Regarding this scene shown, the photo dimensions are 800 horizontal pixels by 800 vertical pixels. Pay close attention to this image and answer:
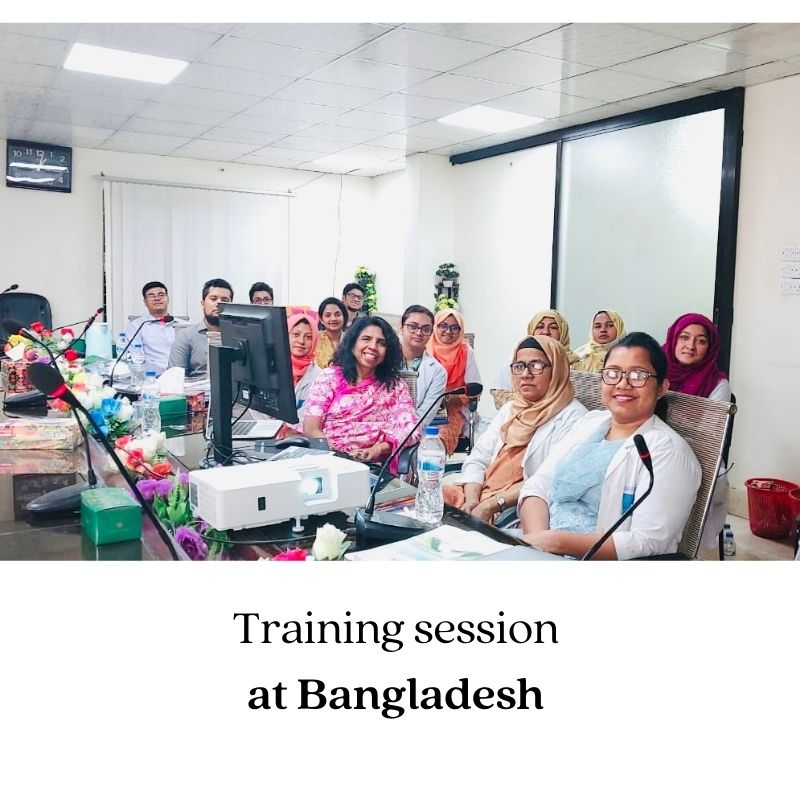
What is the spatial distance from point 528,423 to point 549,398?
105 millimetres

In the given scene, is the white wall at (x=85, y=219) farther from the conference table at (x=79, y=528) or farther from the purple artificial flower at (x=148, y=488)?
the purple artificial flower at (x=148, y=488)

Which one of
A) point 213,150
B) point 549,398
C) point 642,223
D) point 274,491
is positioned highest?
point 213,150

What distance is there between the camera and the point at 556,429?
2402 millimetres

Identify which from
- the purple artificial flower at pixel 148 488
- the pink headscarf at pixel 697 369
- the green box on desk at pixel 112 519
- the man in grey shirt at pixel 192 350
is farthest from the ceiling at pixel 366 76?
the green box on desk at pixel 112 519

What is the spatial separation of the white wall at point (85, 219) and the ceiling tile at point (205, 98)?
2161mm

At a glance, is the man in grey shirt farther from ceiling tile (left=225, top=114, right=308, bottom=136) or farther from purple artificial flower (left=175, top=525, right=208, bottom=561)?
purple artificial flower (left=175, top=525, right=208, bottom=561)

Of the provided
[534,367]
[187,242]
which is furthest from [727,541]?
[187,242]

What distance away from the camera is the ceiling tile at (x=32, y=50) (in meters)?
3.66

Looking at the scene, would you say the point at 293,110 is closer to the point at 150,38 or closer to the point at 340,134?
the point at 340,134

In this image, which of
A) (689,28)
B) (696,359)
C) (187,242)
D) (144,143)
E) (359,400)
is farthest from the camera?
(187,242)

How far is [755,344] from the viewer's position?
13.8ft

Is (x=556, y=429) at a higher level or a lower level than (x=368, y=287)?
lower

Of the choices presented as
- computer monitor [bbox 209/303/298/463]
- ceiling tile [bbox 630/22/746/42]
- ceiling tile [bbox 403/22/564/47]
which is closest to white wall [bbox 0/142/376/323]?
ceiling tile [bbox 403/22/564/47]
